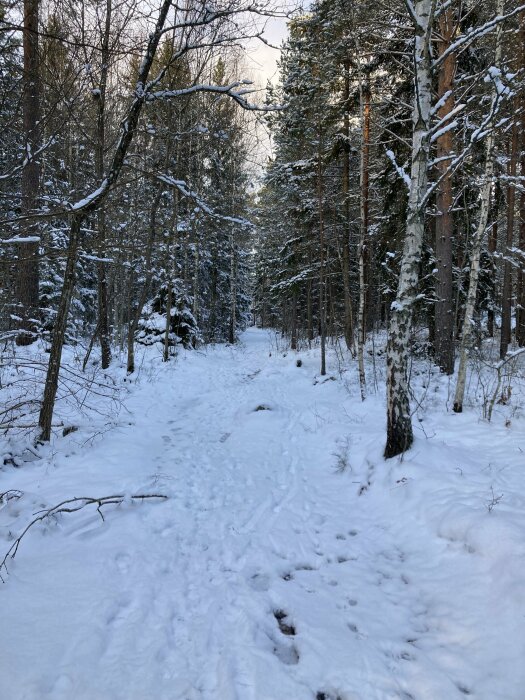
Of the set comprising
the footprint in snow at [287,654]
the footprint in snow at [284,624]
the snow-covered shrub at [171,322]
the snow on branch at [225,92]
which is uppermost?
the snow on branch at [225,92]

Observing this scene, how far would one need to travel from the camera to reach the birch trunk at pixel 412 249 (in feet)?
15.0

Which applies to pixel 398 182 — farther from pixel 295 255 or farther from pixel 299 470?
pixel 299 470

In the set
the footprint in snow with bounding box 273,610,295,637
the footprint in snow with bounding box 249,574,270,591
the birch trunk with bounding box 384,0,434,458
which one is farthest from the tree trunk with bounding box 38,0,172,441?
the footprint in snow with bounding box 273,610,295,637

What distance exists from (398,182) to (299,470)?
9505 millimetres

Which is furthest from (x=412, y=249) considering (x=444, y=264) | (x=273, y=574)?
(x=444, y=264)

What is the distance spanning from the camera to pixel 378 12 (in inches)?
292

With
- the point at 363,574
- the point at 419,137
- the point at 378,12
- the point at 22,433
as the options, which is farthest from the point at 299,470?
the point at 378,12

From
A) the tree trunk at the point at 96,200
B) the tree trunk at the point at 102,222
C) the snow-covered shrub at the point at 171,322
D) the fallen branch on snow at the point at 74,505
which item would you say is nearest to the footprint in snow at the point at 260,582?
the fallen branch on snow at the point at 74,505

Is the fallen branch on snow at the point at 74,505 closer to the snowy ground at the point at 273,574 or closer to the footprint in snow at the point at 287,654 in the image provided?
the snowy ground at the point at 273,574

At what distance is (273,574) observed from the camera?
3.18 metres

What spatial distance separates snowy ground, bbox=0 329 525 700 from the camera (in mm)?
2158

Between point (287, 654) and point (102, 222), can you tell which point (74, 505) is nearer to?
point (287, 654)

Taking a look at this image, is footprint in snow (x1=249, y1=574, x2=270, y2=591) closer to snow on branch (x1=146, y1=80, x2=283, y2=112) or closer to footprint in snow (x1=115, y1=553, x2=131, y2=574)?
footprint in snow (x1=115, y1=553, x2=131, y2=574)

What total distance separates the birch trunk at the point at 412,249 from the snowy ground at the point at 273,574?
504mm
